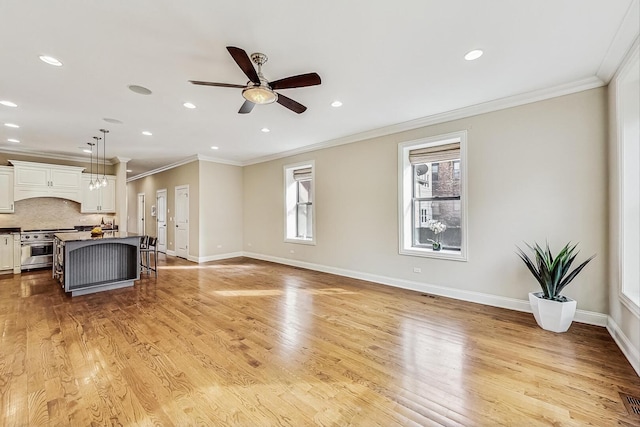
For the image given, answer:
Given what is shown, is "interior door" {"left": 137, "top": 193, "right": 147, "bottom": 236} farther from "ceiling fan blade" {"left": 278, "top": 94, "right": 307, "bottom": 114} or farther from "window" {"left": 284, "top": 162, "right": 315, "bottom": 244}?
"ceiling fan blade" {"left": 278, "top": 94, "right": 307, "bottom": 114}

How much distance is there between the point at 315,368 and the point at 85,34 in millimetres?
3346

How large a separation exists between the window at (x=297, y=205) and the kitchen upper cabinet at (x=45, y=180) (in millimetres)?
5133

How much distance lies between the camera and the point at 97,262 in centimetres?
479

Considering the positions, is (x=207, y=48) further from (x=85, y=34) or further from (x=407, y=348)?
(x=407, y=348)

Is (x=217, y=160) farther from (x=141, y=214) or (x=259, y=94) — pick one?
(x=259, y=94)

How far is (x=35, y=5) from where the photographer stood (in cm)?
199

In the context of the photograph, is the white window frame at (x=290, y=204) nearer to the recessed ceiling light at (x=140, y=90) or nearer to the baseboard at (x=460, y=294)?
the baseboard at (x=460, y=294)

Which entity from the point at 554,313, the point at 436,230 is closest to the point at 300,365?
the point at 554,313

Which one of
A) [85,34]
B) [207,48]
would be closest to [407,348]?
[207,48]

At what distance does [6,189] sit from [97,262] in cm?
346

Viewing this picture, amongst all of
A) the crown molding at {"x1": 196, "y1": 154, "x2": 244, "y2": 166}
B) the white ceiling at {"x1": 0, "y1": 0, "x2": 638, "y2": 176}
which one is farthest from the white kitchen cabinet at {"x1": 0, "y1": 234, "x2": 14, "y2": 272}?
the crown molding at {"x1": 196, "y1": 154, "x2": 244, "y2": 166}

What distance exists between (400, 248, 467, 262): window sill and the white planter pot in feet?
3.63

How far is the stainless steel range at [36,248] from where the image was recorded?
20.0 ft

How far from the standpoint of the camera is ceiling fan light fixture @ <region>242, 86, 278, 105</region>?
100 inches
